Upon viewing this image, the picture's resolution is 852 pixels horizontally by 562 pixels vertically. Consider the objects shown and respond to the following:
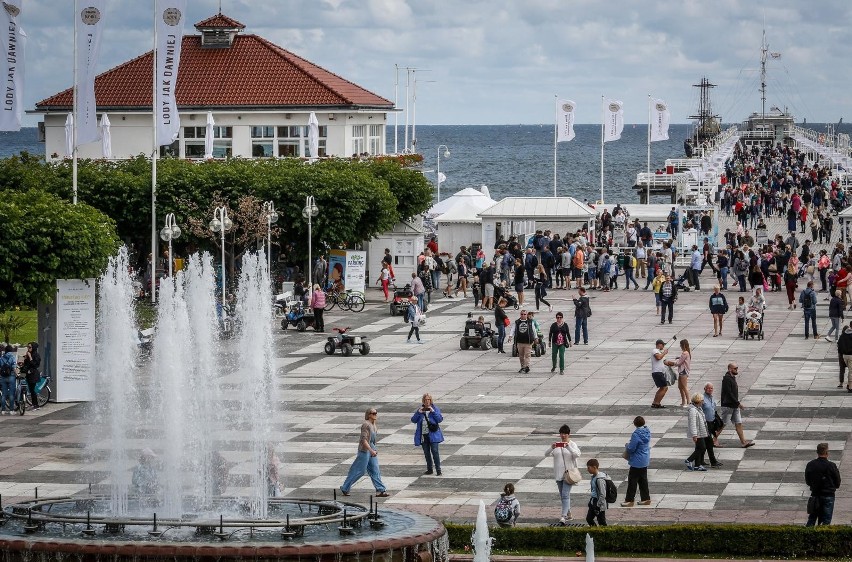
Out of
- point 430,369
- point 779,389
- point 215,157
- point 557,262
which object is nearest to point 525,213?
point 557,262

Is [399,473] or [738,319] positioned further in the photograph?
[738,319]

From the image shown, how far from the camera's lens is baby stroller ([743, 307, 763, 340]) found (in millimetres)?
40531

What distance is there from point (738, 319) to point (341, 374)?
10395 millimetres

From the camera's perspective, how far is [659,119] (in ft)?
293

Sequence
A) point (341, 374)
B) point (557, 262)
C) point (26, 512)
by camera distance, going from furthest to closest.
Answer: point (557, 262) < point (341, 374) < point (26, 512)

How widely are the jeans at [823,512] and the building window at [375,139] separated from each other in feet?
165

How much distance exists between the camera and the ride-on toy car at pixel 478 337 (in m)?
40.0

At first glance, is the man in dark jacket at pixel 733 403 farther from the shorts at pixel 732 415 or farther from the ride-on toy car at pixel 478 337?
the ride-on toy car at pixel 478 337

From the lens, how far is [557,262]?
53.8 m

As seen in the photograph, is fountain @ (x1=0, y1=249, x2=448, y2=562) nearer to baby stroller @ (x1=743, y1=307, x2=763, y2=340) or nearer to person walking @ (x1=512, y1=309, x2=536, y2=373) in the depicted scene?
person walking @ (x1=512, y1=309, x2=536, y2=373)

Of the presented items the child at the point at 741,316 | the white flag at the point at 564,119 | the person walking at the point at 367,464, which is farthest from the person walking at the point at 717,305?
the white flag at the point at 564,119

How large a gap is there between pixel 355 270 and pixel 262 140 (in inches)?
718

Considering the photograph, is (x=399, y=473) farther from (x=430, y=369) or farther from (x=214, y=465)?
(x=430, y=369)

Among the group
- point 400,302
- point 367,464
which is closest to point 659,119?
point 400,302
